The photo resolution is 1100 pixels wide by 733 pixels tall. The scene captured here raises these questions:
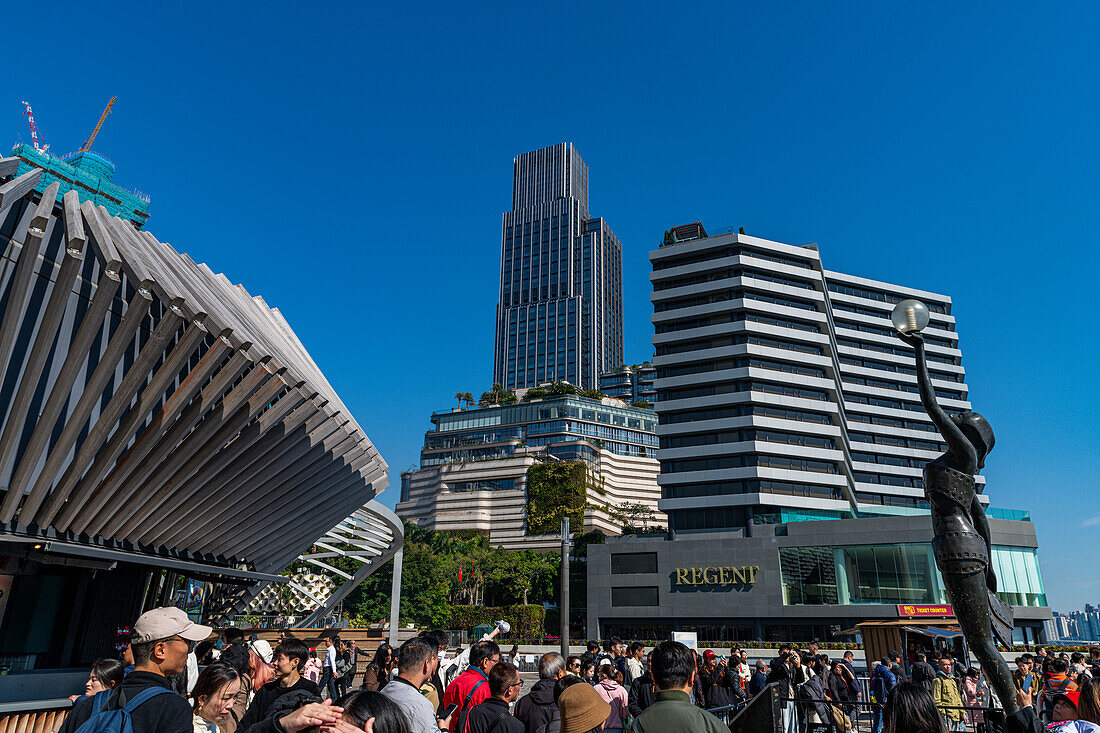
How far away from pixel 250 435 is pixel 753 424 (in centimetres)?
5049

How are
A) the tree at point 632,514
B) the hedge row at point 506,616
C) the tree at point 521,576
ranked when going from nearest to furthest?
the hedge row at point 506,616
the tree at point 521,576
the tree at point 632,514

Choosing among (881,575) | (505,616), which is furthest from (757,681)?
(505,616)

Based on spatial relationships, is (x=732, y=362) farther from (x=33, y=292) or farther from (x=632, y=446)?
(x=632, y=446)

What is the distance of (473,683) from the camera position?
660 centimetres

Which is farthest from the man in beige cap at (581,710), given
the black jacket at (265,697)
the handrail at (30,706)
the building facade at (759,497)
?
the building facade at (759,497)

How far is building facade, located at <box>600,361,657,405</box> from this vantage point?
526 ft

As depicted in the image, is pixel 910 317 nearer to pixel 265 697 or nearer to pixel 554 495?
pixel 265 697

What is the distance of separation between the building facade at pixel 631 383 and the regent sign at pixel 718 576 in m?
101

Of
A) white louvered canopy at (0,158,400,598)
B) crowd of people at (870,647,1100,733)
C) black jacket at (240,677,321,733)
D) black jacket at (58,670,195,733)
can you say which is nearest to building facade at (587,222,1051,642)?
crowd of people at (870,647,1100,733)

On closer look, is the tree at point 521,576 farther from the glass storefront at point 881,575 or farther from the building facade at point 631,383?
the building facade at point 631,383

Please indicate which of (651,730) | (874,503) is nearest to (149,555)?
(651,730)

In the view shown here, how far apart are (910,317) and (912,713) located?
5.67m

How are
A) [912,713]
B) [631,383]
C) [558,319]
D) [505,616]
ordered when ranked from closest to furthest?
[912,713], [505,616], [631,383], [558,319]

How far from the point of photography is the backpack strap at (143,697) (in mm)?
3512
